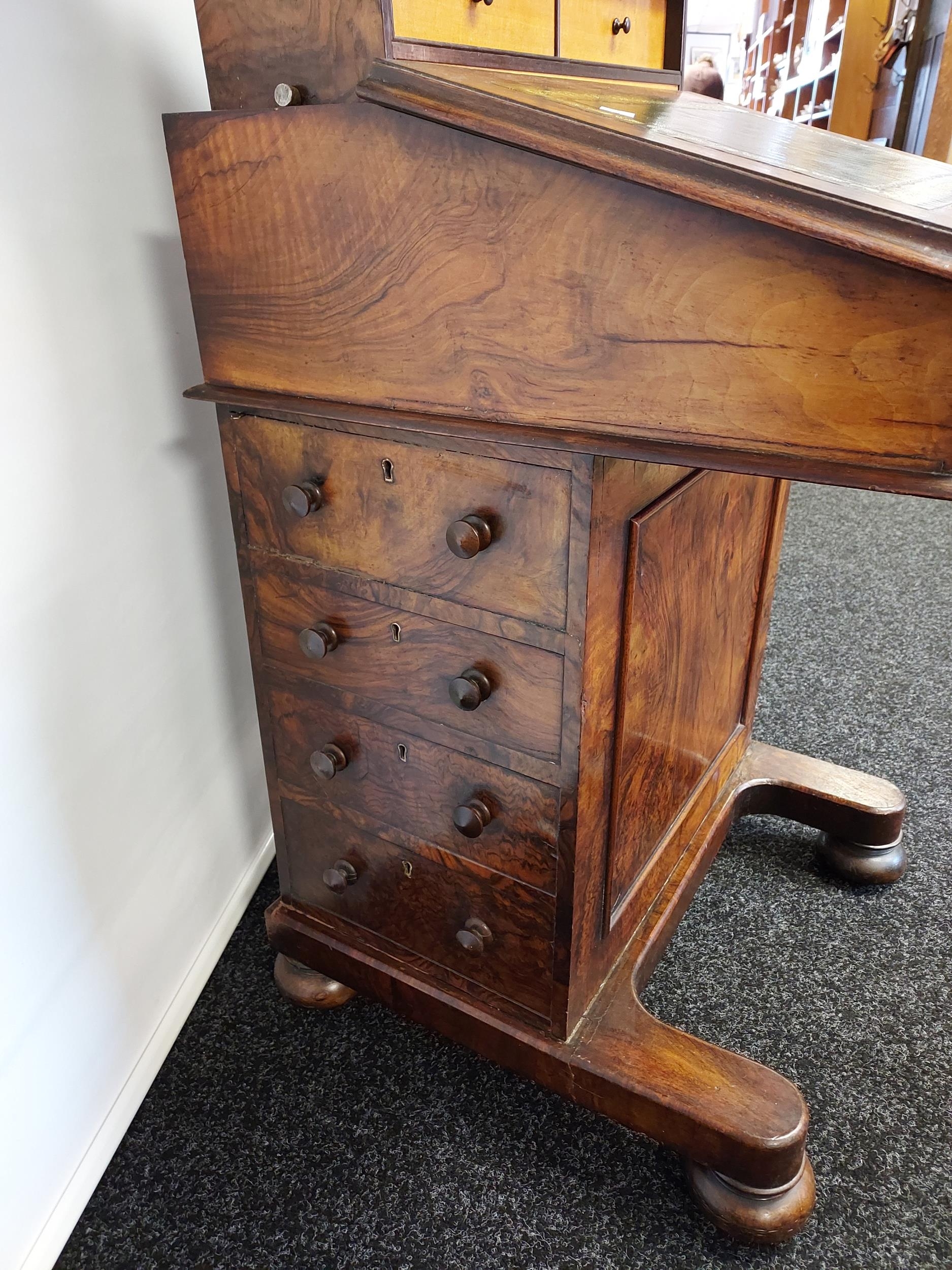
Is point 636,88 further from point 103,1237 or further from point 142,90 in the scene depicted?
point 103,1237

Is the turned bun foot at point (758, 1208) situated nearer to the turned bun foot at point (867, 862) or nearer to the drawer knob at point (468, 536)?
the turned bun foot at point (867, 862)

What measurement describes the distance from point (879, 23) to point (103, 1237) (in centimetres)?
500

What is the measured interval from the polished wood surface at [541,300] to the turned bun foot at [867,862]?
41.4 inches

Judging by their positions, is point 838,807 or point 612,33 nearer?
point 612,33

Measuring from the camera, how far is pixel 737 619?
1246mm

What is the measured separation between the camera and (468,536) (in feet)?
2.53

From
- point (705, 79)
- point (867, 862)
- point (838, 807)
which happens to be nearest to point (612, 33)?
point (838, 807)

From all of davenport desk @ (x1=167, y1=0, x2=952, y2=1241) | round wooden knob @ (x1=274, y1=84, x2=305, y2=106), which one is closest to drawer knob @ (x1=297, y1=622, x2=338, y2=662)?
davenport desk @ (x1=167, y1=0, x2=952, y2=1241)

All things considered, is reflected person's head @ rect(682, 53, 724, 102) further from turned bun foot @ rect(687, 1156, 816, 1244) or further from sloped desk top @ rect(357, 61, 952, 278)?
turned bun foot @ rect(687, 1156, 816, 1244)

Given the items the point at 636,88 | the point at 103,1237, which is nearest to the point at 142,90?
the point at 636,88

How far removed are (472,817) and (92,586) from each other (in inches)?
19.4

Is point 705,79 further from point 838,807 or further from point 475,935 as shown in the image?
point 475,935

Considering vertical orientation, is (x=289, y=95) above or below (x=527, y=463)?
above

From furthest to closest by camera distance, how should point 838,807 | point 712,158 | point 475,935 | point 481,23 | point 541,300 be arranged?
point 838,807 < point 475,935 < point 481,23 < point 541,300 < point 712,158
